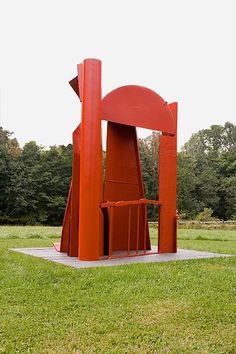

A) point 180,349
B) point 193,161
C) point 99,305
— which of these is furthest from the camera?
point 193,161

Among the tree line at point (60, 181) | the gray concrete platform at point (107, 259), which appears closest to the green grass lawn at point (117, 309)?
the gray concrete platform at point (107, 259)

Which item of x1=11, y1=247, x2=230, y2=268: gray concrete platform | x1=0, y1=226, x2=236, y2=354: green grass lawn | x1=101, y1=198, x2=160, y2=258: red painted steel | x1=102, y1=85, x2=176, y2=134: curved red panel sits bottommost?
x1=0, y1=226, x2=236, y2=354: green grass lawn

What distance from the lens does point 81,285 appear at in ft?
18.8

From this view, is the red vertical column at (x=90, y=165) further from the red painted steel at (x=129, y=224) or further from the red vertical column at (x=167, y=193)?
the red vertical column at (x=167, y=193)

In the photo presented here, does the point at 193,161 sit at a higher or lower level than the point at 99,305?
higher

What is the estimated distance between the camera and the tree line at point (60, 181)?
34.3 meters

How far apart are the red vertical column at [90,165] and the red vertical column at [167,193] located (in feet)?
5.68

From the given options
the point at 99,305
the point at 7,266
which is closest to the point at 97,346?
the point at 99,305

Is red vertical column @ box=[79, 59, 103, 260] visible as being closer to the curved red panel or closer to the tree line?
the curved red panel

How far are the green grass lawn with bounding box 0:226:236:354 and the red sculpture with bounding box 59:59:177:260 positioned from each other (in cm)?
138

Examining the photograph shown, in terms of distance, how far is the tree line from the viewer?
34.3 meters

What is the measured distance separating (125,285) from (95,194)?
2.33 metres

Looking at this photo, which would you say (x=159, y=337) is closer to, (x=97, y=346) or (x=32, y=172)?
(x=97, y=346)

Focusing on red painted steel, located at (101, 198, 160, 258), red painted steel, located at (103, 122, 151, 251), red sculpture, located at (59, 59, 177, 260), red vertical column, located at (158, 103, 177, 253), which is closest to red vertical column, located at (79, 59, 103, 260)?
red sculpture, located at (59, 59, 177, 260)
